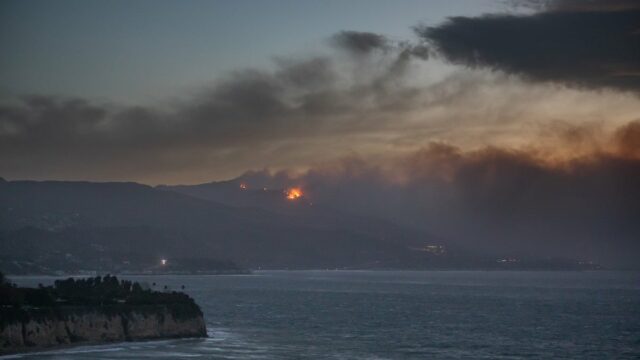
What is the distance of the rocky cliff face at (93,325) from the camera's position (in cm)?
10606

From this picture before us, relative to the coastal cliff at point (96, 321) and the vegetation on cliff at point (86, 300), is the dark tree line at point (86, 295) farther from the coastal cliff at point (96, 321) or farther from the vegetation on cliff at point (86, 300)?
the coastal cliff at point (96, 321)

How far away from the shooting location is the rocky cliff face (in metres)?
106

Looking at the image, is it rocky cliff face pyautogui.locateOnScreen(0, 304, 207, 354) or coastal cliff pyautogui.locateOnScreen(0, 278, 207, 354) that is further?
coastal cliff pyautogui.locateOnScreen(0, 278, 207, 354)

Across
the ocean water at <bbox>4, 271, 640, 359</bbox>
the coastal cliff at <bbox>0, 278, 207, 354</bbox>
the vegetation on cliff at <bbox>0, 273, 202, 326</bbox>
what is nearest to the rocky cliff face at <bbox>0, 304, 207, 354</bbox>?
the coastal cliff at <bbox>0, 278, 207, 354</bbox>

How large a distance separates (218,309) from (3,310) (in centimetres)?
8586

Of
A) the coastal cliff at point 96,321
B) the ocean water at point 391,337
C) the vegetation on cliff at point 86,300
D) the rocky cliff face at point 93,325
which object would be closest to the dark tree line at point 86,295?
the vegetation on cliff at point 86,300

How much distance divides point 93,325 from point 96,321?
1.00 m

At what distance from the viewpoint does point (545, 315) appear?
188625 mm

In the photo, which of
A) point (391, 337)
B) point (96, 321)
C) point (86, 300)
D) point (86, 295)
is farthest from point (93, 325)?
point (391, 337)

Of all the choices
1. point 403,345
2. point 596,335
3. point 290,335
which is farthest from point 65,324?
point 596,335

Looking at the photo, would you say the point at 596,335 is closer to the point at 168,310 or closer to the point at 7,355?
the point at 168,310

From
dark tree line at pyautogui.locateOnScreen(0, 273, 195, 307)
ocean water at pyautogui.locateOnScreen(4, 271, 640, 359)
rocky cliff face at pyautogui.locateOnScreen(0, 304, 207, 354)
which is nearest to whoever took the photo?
rocky cliff face at pyautogui.locateOnScreen(0, 304, 207, 354)

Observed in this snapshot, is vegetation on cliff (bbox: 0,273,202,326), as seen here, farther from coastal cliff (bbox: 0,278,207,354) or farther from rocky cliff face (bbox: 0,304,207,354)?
rocky cliff face (bbox: 0,304,207,354)

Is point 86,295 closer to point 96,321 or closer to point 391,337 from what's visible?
point 96,321
